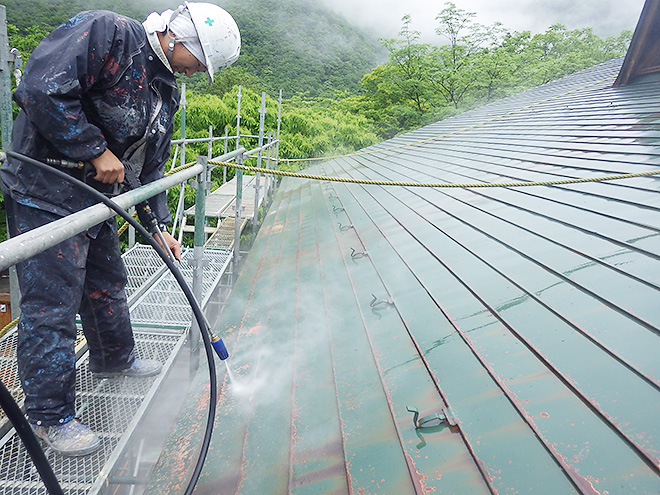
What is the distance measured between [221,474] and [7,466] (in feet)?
2.53

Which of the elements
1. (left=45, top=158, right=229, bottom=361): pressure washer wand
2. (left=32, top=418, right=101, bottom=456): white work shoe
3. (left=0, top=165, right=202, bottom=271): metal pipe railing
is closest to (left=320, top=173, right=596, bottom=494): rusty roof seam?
(left=45, top=158, right=229, bottom=361): pressure washer wand

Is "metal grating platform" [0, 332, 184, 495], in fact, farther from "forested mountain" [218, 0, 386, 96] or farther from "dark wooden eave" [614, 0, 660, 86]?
"forested mountain" [218, 0, 386, 96]

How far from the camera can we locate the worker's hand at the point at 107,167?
1549mm

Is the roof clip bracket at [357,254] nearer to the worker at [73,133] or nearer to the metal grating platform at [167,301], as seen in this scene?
the metal grating platform at [167,301]

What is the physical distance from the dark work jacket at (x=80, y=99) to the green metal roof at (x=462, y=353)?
116 cm

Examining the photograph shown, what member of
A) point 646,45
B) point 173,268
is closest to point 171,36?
point 173,268

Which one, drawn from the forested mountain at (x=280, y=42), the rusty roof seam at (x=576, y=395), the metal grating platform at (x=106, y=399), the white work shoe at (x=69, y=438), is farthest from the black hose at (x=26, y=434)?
the forested mountain at (x=280, y=42)

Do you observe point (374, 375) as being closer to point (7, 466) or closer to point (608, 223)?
point (7, 466)

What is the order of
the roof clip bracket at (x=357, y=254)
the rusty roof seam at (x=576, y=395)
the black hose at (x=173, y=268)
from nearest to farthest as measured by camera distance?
the rusty roof seam at (x=576, y=395)
the black hose at (x=173, y=268)
the roof clip bracket at (x=357, y=254)

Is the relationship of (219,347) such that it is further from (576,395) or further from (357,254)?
(357,254)

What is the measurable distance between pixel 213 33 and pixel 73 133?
697 mm

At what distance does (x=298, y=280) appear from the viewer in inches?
127

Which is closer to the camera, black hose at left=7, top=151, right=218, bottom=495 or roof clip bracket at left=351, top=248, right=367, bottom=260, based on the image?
black hose at left=7, top=151, right=218, bottom=495

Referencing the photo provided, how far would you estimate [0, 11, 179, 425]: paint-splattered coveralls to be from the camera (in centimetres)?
137
